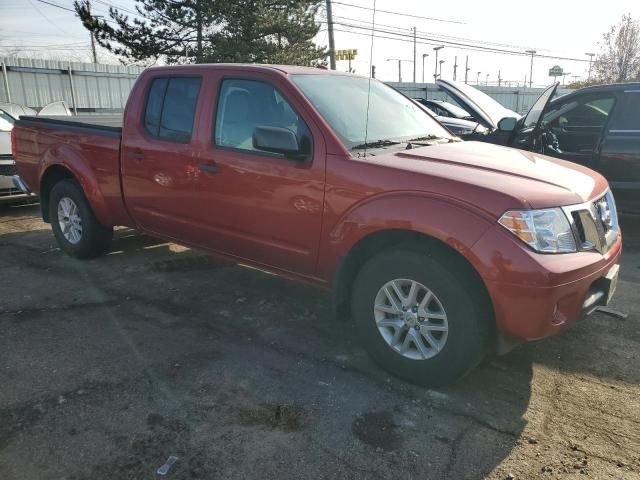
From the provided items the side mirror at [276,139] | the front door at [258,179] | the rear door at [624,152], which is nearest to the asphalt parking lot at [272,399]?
the front door at [258,179]

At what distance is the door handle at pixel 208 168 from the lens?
392cm

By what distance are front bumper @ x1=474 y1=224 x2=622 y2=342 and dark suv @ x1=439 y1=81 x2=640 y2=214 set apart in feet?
11.6

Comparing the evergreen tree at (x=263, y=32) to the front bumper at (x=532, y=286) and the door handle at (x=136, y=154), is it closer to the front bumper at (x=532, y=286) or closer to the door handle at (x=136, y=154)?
the door handle at (x=136, y=154)

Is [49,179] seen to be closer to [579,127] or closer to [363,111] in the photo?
[363,111]

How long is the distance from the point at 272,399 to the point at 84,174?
325 centimetres

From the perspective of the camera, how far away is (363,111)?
3.85 meters

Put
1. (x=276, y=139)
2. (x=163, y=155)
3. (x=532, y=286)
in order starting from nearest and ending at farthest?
(x=532, y=286)
(x=276, y=139)
(x=163, y=155)

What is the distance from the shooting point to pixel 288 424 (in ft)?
9.16

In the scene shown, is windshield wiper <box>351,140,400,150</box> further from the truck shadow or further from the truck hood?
the truck shadow

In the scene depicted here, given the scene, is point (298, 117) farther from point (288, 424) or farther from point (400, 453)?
point (400, 453)

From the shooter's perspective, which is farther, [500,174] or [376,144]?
[376,144]

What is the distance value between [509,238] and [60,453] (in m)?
2.43

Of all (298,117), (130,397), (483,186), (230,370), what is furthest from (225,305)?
(483,186)

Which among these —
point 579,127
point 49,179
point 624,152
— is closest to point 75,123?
point 49,179
